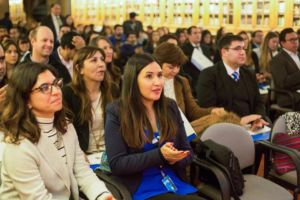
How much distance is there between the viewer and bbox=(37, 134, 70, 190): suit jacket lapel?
1.99 m

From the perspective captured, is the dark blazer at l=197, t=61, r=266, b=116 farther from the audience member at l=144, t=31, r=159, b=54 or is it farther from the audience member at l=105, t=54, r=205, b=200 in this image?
the audience member at l=144, t=31, r=159, b=54

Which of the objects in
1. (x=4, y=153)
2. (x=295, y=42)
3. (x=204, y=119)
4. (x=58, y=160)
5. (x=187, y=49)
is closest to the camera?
(x=4, y=153)

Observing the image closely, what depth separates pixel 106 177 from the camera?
247 cm

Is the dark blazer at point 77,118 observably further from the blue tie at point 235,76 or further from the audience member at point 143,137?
the blue tie at point 235,76

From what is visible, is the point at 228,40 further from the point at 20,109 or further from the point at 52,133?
the point at 20,109

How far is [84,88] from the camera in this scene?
3268mm

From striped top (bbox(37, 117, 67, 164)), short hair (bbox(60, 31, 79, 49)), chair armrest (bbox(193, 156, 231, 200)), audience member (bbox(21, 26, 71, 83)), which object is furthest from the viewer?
short hair (bbox(60, 31, 79, 49))

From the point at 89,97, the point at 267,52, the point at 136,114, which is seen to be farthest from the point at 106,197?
the point at 267,52

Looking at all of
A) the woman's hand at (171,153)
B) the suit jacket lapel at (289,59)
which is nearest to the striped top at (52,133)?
the woman's hand at (171,153)

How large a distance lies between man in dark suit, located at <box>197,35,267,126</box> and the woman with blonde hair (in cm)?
109

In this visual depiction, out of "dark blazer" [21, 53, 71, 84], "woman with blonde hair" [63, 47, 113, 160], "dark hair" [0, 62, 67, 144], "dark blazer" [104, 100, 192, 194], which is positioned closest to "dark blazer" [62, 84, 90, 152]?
"woman with blonde hair" [63, 47, 113, 160]

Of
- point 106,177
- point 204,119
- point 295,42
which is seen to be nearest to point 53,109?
point 106,177

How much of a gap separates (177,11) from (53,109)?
11.5 metres

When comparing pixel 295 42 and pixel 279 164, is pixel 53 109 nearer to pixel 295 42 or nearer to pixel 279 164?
pixel 279 164
